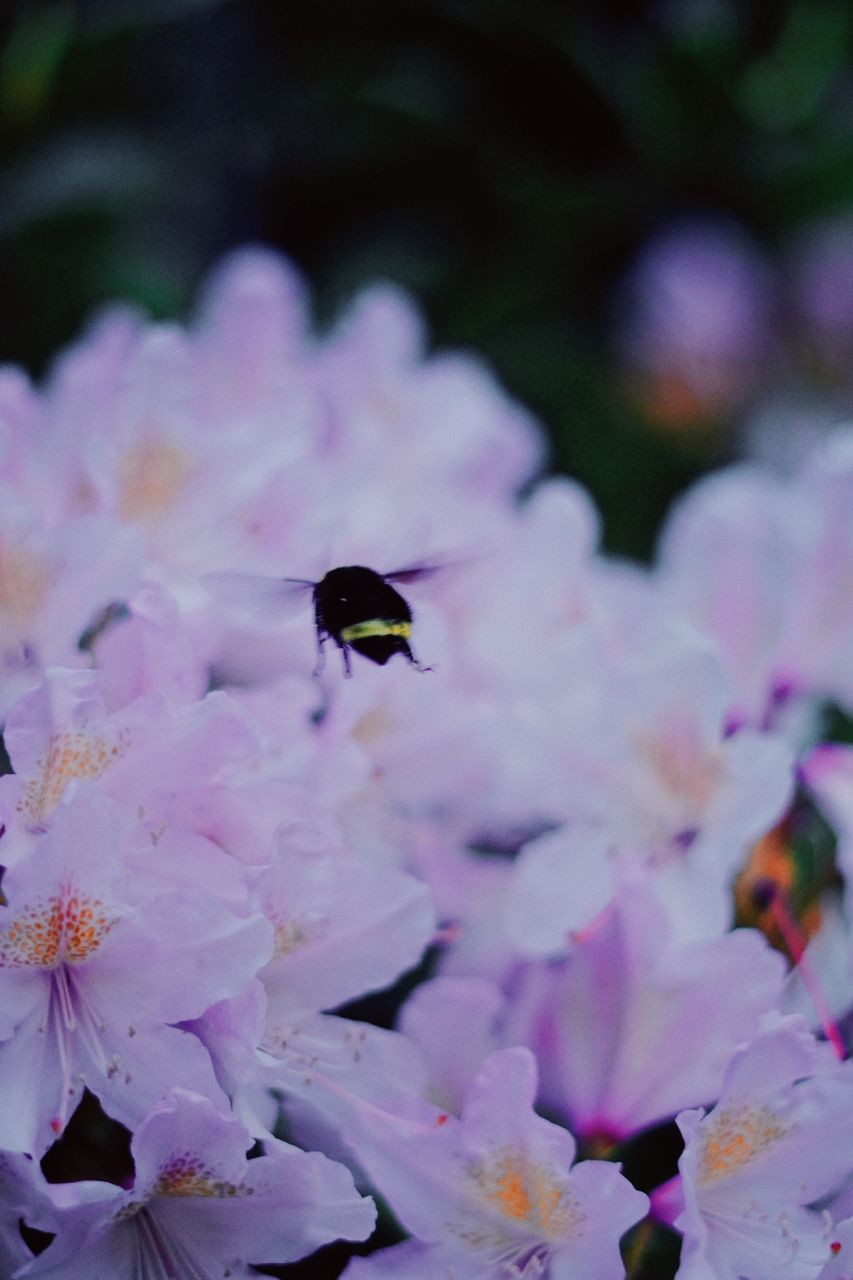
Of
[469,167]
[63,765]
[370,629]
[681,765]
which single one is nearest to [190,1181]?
[63,765]

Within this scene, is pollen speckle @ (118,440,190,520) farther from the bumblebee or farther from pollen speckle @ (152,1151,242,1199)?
pollen speckle @ (152,1151,242,1199)

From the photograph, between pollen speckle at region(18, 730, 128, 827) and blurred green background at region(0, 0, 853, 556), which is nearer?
pollen speckle at region(18, 730, 128, 827)

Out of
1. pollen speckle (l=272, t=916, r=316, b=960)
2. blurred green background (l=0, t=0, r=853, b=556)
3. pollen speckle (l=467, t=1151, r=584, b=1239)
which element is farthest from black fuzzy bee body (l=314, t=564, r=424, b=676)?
blurred green background (l=0, t=0, r=853, b=556)

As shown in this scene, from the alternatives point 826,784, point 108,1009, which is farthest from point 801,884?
point 108,1009

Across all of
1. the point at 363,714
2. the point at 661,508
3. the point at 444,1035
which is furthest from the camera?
the point at 661,508

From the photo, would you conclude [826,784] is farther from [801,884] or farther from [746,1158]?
[746,1158]

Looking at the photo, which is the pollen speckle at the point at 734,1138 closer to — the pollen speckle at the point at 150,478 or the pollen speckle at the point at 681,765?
the pollen speckle at the point at 681,765
